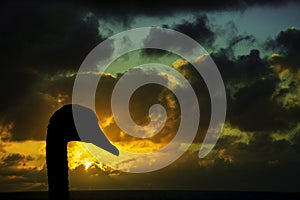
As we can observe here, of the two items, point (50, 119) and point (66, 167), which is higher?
point (50, 119)

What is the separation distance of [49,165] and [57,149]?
25cm

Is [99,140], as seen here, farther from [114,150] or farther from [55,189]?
[55,189]

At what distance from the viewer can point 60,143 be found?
7.88 m

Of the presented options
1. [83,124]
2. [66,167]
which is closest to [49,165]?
[66,167]

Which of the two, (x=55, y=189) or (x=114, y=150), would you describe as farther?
(x=114, y=150)

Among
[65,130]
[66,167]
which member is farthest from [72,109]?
[66,167]

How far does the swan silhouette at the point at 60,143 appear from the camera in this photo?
7777mm

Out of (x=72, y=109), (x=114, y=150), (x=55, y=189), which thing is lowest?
(x=55, y=189)

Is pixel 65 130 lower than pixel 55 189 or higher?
higher

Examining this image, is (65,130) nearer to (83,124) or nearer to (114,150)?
(83,124)

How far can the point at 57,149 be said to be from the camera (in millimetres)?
7867

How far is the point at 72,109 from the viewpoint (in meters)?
7.82

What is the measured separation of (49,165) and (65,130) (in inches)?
21.3

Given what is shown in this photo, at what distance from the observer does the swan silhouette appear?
7777mm
